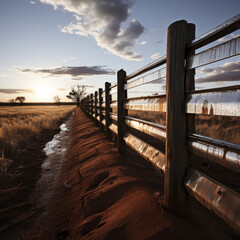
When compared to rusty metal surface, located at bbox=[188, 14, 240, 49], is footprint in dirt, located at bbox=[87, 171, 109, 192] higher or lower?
lower

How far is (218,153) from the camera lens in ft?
3.94

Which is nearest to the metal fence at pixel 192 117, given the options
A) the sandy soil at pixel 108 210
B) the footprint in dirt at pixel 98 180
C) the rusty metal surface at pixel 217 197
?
the rusty metal surface at pixel 217 197

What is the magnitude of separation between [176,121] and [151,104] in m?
0.69

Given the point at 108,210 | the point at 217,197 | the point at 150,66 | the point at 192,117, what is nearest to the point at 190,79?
the point at 192,117

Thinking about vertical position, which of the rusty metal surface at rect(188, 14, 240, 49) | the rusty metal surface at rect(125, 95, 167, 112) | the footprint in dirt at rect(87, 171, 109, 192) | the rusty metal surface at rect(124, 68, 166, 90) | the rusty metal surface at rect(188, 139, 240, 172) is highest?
the rusty metal surface at rect(188, 14, 240, 49)

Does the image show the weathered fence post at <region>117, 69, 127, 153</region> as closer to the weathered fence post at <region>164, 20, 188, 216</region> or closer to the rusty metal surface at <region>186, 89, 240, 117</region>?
the weathered fence post at <region>164, 20, 188, 216</region>

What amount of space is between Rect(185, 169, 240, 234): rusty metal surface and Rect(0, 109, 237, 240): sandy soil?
13.5 inches

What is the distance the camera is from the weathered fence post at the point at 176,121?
1.51 metres

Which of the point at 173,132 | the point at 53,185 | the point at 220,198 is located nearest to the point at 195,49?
the point at 173,132

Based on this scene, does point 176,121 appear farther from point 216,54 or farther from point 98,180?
point 98,180

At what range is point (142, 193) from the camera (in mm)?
1984

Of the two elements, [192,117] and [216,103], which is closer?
[216,103]

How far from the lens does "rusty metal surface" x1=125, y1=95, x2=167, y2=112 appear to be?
6.28 ft

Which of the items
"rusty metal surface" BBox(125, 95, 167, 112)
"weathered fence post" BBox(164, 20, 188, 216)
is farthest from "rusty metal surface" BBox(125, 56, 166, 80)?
"rusty metal surface" BBox(125, 95, 167, 112)
